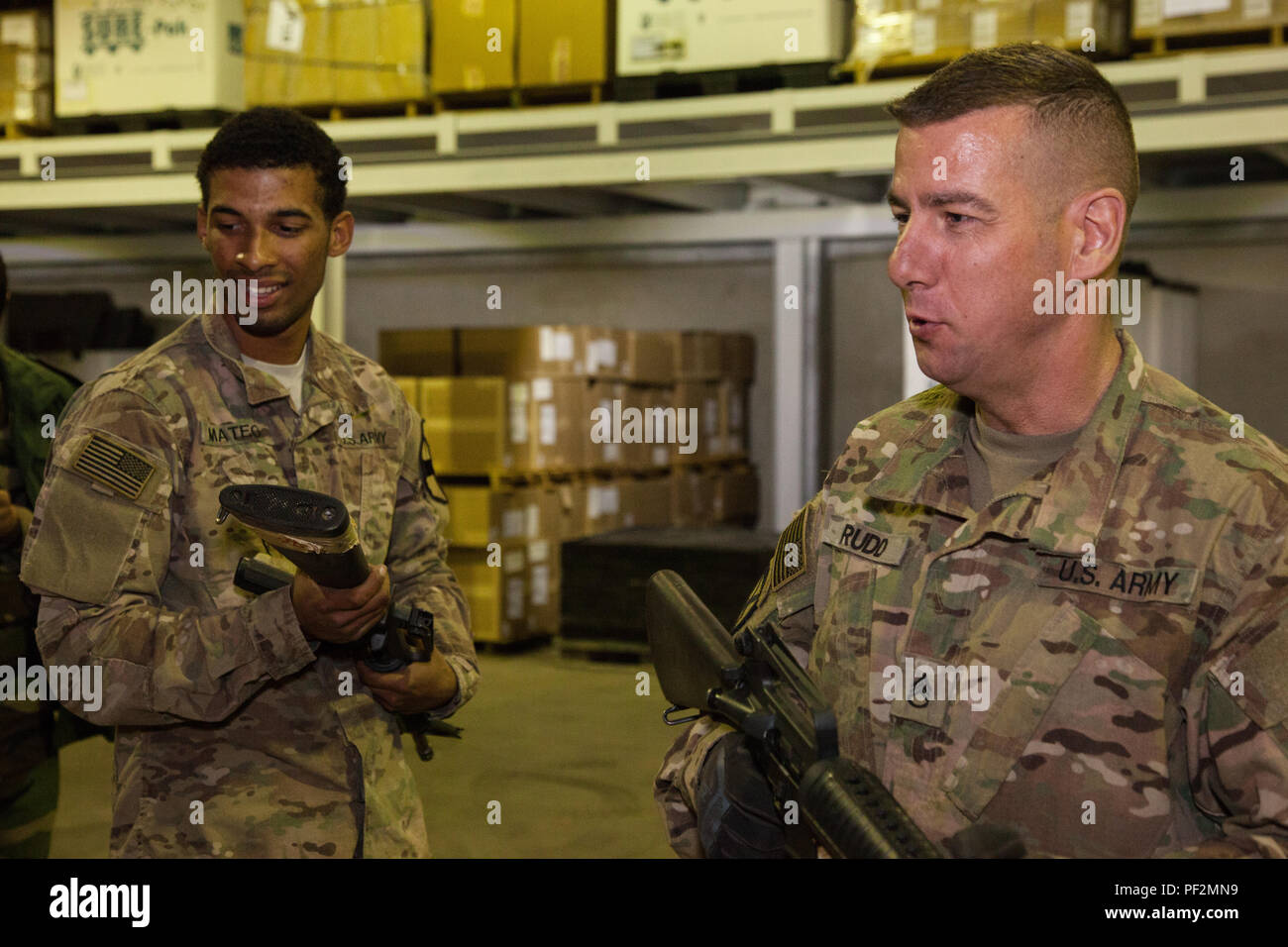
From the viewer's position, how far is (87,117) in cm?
628

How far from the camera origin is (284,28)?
19.7 feet

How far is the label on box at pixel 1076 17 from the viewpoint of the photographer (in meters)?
4.78

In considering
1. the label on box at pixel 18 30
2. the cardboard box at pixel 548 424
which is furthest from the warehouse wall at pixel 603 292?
the label on box at pixel 18 30

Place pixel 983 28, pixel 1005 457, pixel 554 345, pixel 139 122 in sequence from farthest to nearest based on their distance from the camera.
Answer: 1. pixel 554 345
2. pixel 139 122
3. pixel 983 28
4. pixel 1005 457

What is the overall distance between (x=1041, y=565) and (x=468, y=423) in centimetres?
612

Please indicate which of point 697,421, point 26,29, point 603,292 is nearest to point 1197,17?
point 697,421

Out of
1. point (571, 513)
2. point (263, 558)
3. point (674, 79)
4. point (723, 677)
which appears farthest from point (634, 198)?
point (723, 677)

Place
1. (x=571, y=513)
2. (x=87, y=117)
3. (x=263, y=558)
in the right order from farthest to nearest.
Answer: (x=571, y=513) < (x=87, y=117) < (x=263, y=558)

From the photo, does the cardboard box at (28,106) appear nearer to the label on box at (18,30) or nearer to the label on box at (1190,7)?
the label on box at (18,30)

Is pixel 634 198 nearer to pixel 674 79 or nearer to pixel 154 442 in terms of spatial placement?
pixel 674 79

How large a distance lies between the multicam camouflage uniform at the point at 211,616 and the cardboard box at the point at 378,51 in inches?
162

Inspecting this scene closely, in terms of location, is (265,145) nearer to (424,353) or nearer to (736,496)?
(424,353)
